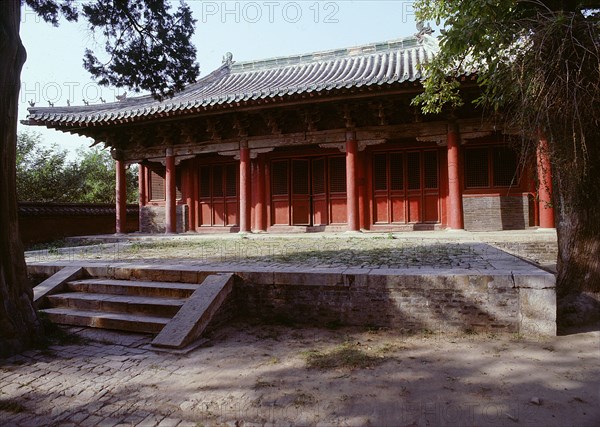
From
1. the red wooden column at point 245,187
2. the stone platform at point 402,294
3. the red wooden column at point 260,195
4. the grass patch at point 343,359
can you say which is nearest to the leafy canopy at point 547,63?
the stone platform at point 402,294

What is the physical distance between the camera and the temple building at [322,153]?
8469 millimetres

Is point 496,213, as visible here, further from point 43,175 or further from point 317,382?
point 43,175

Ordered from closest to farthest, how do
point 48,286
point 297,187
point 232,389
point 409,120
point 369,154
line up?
point 232,389 → point 48,286 → point 409,120 → point 369,154 → point 297,187

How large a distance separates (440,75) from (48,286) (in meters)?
5.45

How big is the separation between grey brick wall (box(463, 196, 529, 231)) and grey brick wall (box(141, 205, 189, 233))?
8142 millimetres

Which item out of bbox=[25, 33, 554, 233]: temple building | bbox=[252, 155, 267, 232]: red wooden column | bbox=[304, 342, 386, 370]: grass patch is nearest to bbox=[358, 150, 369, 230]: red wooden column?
bbox=[25, 33, 554, 233]: temple building

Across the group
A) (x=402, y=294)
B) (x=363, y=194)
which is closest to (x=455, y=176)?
(x=363, y=194)

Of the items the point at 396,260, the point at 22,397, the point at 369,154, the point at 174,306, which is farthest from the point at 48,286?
the point at 369,154

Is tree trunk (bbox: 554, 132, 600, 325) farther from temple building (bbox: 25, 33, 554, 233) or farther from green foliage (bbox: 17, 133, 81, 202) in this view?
green foliage (bbox: 17, 133, 81, 202)

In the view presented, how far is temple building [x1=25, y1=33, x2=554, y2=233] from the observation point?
8.47 meters

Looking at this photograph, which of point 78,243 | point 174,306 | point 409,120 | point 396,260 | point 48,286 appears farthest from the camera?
point 78,243

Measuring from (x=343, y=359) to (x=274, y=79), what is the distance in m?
10.8

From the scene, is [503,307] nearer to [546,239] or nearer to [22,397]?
[22,397]

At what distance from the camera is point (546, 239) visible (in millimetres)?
7223
